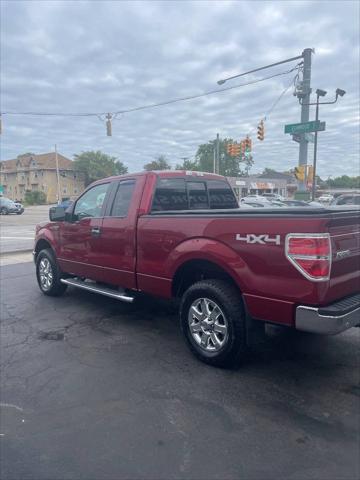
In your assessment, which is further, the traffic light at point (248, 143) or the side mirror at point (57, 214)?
the traffic light at point (248, 143)

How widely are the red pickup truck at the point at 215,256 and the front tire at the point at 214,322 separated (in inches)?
0.4

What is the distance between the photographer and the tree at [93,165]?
83.8 metres

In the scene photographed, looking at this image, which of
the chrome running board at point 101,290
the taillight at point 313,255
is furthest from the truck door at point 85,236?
the taillight at point 313,255

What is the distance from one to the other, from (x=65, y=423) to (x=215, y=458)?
119 centimetres

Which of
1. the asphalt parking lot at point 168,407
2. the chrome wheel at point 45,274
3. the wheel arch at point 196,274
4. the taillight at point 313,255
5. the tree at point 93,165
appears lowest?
the asphalt parking lot at point 168,407

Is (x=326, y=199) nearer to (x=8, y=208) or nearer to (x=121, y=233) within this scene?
(x=8, y=208)

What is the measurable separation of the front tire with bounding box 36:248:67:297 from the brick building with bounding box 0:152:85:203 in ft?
238

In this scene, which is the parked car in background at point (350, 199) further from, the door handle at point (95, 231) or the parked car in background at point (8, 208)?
the parked car in background at point (8, 208)

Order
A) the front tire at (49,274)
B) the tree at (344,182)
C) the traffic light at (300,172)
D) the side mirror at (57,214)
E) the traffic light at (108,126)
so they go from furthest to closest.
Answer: the tree at (344,182) < the traffic light at (108,126) < the traffic light at (300,172) < the front tire at (49,274) < the side mirror at (57,214)

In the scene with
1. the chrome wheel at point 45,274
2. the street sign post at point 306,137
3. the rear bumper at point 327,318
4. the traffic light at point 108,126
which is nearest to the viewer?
the rear bumper at point 327,318

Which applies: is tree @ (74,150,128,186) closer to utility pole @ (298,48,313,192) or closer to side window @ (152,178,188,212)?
utility pole @ (298,48,313,192)

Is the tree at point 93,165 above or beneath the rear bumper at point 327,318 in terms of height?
above

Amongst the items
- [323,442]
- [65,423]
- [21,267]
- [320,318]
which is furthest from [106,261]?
[21,267]

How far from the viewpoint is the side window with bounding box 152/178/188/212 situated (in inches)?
185
